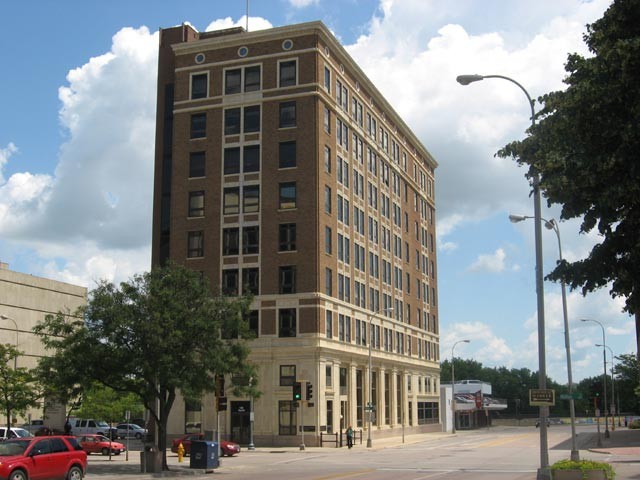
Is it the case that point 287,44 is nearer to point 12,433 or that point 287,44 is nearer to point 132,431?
point 12,433

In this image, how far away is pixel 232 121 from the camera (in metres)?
69.6

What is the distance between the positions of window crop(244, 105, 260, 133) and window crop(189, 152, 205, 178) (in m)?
4.67

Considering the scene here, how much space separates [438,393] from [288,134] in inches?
1893

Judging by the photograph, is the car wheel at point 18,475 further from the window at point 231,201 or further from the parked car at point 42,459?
the window at point 231,201

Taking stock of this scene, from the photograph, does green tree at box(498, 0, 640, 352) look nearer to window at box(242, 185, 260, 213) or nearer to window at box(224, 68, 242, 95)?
window at box(242, 185, 260, 213)

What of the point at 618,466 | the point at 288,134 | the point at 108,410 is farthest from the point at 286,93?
the point at 618,466

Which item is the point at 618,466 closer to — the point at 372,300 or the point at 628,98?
the point at 628,98

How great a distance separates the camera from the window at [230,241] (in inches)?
2653

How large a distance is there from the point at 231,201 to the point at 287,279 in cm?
852

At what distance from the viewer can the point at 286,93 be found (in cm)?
6838

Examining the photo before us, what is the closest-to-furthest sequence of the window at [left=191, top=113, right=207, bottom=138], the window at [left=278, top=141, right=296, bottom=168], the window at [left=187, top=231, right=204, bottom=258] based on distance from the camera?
the window at [left=278, top=141, right=296, bottom=168] < the window at [left=187, top=231, right=204, bottom=258] < the window at [left=191, top=113, right=207, bottom=138]

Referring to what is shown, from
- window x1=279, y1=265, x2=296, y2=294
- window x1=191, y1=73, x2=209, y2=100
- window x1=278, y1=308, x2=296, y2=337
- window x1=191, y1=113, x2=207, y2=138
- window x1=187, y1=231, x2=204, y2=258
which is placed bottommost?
window x1=278, y1=308, x2=296, y2=337

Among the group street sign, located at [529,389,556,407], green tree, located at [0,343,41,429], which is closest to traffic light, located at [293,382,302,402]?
green tree, located at [0,343,41,429]

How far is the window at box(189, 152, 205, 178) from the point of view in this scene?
69750 millimetres
